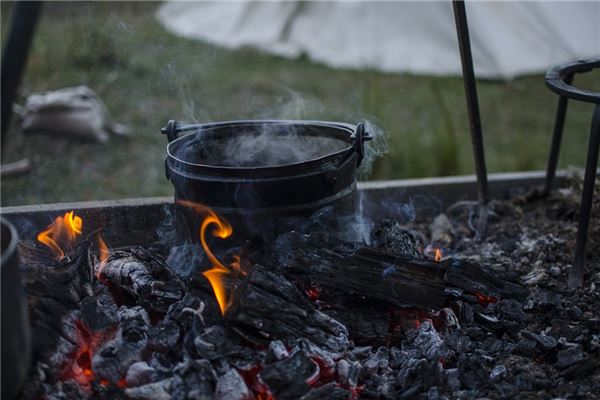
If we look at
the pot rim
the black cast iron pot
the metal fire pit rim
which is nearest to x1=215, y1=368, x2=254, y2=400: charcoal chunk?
the black cast iron pot

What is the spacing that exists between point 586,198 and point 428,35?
5908 mm

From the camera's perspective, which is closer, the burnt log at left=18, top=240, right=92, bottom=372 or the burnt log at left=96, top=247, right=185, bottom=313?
the burnt log at left=18, top=240, right=92, bottom=372

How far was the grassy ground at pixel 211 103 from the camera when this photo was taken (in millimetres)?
5121

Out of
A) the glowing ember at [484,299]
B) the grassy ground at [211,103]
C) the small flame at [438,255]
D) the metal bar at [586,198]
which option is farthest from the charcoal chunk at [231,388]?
the grassy ground at [211,103]

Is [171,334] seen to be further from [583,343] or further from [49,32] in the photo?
[49,32]

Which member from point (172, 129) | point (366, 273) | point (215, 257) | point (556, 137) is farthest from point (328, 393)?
point (556, 137)

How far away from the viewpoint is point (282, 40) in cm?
901

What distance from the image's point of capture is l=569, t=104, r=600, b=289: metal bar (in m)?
2.80

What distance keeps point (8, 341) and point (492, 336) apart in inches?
65.4

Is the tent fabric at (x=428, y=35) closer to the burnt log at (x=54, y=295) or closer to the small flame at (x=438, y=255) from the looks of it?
the small flame at (x=438, y=255)

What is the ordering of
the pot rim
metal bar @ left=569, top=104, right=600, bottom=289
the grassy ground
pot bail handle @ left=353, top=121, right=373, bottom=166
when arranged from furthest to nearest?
1. the grassy ground
2. metal bar @ left=569, top=104, right=600, bottom=289
3. pot bail handle @ left=353, top=121, right=373, bottom=166
4. the pot rim

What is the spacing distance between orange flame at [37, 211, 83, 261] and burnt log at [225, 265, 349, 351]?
2.88ft

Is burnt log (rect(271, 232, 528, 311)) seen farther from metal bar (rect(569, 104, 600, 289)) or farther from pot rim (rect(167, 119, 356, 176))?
metal bar (rect(569, 104, 600, 289))

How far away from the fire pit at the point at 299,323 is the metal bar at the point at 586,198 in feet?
0.31
